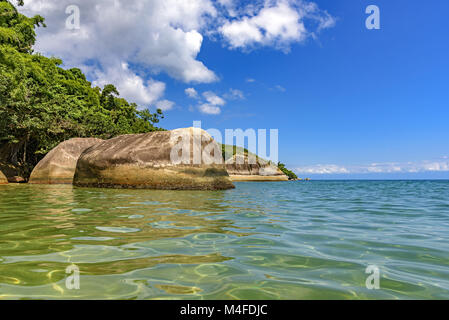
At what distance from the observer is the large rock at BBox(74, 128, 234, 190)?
31.0ft

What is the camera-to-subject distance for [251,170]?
154ft

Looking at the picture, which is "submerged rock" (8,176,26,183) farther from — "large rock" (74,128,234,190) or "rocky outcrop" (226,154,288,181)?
"rocky outcrop" (226,154,288,181)

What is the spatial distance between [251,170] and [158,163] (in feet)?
125

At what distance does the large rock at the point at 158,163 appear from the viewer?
372 inches

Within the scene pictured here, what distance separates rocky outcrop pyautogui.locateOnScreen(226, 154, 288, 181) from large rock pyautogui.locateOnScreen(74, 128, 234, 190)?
109 ft

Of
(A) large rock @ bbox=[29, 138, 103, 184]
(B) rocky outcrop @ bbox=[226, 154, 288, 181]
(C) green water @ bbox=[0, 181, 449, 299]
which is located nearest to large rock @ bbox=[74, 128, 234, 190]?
(A) large rock @ bbox=[29, 138, 103, 184]

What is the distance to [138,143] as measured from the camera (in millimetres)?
10055

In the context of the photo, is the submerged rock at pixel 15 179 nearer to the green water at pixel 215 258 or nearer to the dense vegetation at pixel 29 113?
the dense vegetation at pixel 29 113

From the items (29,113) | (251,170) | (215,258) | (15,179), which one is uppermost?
(29,113)

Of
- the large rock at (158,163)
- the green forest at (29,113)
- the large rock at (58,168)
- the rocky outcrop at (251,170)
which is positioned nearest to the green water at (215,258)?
the large rock at (158,163)

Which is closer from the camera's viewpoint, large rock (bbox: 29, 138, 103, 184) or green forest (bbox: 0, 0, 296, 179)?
large rock (bbox: 29, 138, 103, 184)

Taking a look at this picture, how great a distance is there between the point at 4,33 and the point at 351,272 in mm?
24100

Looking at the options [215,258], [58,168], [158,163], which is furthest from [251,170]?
[215,258]

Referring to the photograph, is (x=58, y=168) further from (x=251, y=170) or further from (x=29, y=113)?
(x=251, y=170)
